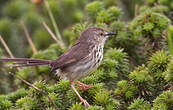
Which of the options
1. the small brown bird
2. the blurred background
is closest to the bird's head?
the small brown bird

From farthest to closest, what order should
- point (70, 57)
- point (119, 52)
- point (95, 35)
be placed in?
point (95, 35) < point (119, 52) < point (70, 57)

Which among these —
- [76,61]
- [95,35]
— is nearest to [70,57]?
[76,61]

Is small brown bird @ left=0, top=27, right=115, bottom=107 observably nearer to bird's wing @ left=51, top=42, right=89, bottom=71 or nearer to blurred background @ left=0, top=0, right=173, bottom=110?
bird's wing @ left=51, top=42, right=89, bottom=71

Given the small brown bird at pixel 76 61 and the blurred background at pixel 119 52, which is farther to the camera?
the small brown bird at pixel 76 61

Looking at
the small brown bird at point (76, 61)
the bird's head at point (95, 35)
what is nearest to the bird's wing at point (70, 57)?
the small brown bird at point (76, 61)

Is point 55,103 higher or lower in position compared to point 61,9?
lower

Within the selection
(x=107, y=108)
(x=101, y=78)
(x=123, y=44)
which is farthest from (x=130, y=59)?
(x=107, y=108)

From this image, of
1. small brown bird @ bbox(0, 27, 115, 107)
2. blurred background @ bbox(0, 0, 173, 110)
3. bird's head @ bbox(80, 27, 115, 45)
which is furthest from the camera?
bird's head @ bbox(80, 27, 115, 45)

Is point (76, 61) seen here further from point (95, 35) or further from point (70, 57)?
point (95, 35)

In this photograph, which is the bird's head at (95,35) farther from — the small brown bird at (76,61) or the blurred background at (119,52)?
the blurred background at (119,52)

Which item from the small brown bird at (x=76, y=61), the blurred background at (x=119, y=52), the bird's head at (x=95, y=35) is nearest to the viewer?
the blurred background at (x=119, y=52)

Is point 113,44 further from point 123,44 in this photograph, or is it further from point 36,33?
point 36,33
